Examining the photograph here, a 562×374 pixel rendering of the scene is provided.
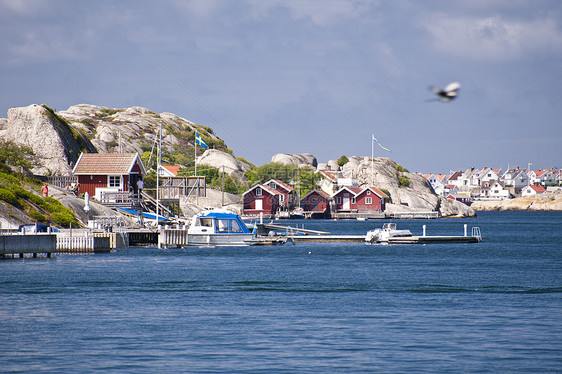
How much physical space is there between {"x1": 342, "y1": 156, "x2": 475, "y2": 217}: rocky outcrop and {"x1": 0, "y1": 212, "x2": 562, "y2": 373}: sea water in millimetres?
116444

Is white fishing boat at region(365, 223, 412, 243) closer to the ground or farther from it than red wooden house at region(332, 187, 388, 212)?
closer to the ground

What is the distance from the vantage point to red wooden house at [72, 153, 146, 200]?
260ft

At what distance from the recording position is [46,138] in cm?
10331

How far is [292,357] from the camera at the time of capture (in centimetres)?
2386

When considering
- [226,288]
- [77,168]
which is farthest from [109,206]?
[226,288]

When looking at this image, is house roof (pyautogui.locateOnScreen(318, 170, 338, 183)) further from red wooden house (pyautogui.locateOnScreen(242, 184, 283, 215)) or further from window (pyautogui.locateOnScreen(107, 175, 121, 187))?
window (pyautogui.locateOnScreen(107, 175, 121, 187))

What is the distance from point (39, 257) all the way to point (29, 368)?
3331cm

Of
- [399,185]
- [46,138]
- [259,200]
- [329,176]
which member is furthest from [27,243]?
[399,185]

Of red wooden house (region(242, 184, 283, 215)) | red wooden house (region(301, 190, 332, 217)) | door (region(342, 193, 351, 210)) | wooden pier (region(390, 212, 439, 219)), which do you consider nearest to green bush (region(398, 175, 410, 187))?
wooden pier (region(390, 212, 439, 219))

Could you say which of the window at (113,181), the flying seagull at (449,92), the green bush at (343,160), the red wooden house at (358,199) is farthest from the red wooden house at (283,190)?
the flying seagull at (449,92)

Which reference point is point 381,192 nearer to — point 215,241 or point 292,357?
point 215,241

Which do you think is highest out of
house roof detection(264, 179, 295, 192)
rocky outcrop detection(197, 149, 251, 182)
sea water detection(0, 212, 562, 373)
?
rocky outcrop detection(197, 149, 251, 182)

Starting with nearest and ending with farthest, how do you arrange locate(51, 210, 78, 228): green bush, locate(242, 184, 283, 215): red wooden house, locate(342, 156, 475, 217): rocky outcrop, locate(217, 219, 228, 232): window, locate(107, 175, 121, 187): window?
locate(51, 210, 78, 228): green bush < locate(217, 219, 228, 232): window < locate(107, 175, 121, 187): window < locate(242, 184, 283, 215): red wooden house < locate(342, 156, 475, 217): rocky outcrop

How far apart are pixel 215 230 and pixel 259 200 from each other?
3374 inches
